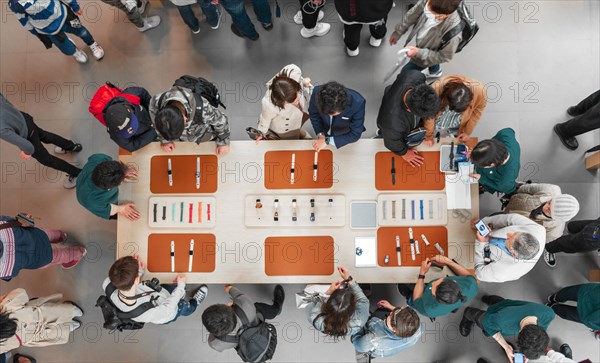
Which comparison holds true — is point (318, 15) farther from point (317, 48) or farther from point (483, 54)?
point (483, 54)

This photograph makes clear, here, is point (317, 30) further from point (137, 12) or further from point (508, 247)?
point (508, 247)

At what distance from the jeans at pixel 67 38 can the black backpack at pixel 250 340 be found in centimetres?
346

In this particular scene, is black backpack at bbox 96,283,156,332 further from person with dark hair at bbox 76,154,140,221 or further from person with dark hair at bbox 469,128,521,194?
person with dark hair at bbox 469,128,521,194

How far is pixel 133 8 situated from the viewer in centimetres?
443

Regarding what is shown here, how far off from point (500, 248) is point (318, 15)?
3047 millimetres

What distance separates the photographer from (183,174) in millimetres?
3768

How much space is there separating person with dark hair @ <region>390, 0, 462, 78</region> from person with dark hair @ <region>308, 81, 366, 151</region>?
0.86 metres

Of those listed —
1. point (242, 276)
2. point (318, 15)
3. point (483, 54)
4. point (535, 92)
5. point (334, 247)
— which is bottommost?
point (242, 276)

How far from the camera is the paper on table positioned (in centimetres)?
360

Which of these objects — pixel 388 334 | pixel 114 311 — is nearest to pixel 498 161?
pixel 388 334

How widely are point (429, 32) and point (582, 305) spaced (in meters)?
2.73

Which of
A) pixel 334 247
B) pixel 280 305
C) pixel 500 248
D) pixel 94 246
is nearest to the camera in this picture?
pixel 500 248

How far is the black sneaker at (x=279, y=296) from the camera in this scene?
4.25 m

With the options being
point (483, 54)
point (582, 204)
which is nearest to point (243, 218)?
point (483, 54)
